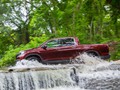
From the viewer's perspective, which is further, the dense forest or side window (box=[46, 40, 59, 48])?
the dense forest

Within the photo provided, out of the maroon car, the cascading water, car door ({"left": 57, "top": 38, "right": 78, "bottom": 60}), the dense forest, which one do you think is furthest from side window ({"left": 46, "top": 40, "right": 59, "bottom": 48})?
the dense forest

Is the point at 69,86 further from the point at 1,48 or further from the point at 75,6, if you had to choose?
the point at 1,48

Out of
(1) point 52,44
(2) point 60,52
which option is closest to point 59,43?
(1) point 52,44

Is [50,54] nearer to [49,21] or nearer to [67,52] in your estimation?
[67,52]

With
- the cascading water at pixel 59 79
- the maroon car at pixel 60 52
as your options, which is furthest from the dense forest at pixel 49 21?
the cascading water at pixel 59 79

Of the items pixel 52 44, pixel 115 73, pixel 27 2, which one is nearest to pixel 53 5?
pixel 27 2

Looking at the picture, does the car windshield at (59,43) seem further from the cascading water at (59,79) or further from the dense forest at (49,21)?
the dense forest at (49,21)

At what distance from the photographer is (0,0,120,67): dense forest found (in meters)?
23.5

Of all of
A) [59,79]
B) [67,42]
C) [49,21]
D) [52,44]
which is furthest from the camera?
[49,21]

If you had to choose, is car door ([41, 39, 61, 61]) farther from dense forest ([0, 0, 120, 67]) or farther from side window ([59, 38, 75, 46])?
dense forest ([0, 0, 120, 67])

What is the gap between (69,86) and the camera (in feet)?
32.9

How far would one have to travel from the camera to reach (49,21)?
88.0 ft

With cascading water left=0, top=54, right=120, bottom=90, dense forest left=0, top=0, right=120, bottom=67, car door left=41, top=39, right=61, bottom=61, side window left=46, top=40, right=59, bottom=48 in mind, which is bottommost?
cascading water left=0, top=54, right=120, bottom=90

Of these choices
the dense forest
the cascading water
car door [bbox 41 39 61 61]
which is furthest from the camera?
the dense forest
